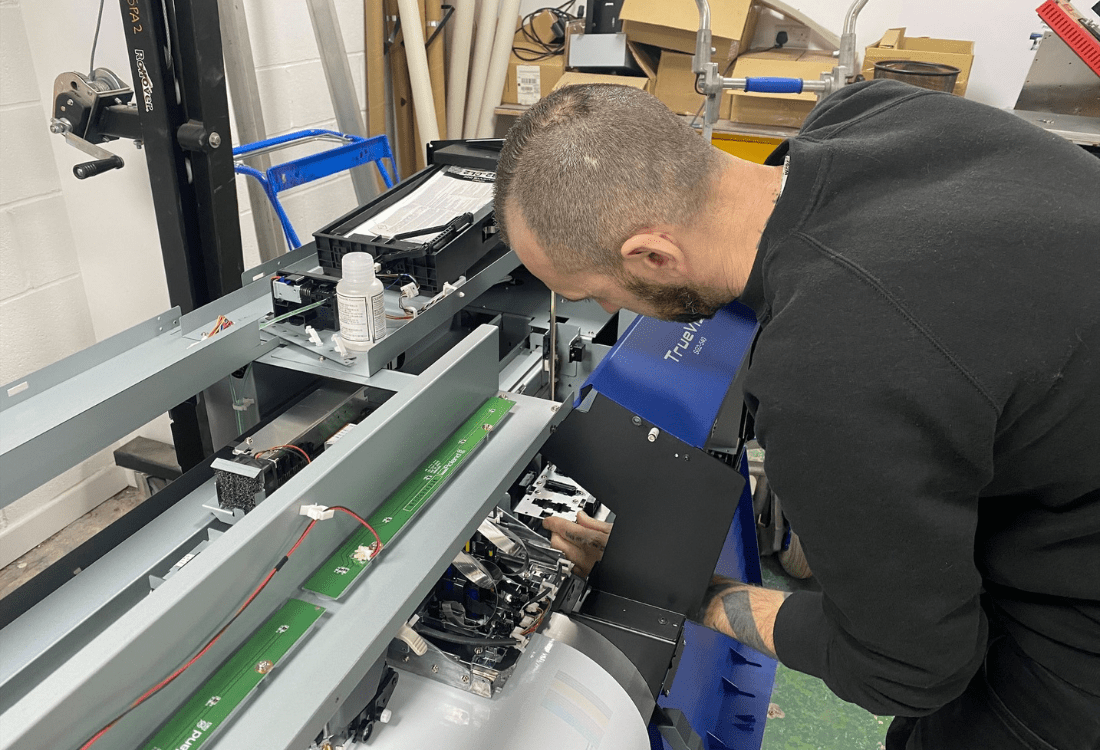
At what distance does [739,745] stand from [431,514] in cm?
97

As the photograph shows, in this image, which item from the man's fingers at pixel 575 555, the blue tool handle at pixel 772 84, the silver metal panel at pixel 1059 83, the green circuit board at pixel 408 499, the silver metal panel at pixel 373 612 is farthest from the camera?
the silver metal panel at pixel 1059 83

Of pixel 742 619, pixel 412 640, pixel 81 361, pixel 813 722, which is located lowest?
pixel 813 722

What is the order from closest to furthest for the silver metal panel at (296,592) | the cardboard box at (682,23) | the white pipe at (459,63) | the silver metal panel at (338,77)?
1. the silver metal panel at (296,592)
2. the silver metal panel at (338,77)
3. the cardboard box at (682,23)
4. the white pipe at (459,63)

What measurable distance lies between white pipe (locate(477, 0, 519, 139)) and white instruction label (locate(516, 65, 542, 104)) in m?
0.06

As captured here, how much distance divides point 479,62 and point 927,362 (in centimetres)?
277

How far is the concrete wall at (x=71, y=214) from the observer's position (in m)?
1.88

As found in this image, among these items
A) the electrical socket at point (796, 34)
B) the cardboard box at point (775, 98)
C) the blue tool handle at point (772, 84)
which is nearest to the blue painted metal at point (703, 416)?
the blue tool handle at point (772, 84)

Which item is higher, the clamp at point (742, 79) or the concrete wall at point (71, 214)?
the clamp at point (742, 79)

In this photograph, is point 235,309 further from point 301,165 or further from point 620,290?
point 620,290

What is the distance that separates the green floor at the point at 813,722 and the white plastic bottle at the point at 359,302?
127 cm

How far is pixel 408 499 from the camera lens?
37.0 inches

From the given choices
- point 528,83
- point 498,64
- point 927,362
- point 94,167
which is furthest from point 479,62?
point 927,362

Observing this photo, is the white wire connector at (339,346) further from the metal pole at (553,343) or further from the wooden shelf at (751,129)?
the wooden shelf at (751,129)

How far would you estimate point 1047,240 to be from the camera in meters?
0.70
